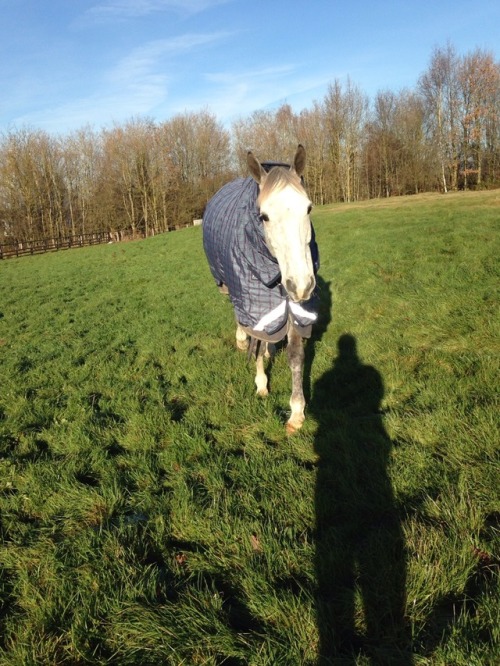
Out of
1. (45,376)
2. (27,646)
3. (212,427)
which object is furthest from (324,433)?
(45,376)

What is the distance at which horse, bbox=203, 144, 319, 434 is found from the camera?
3262 mm

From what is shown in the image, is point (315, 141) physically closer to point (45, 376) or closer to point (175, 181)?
point (175, 181)

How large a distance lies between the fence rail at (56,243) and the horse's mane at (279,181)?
4098 centimetres

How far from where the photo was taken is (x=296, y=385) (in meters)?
4.18

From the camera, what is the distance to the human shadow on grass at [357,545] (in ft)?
6.21

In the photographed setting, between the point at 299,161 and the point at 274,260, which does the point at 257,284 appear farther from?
the point at 299,161

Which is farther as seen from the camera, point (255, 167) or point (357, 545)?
point (255, 167)

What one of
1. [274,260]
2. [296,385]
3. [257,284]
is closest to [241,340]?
[257,284]

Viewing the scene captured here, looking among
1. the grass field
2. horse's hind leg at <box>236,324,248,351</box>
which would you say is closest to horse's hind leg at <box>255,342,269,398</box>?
the grass field

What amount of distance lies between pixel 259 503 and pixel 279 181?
2574mm

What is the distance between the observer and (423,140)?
47688mm

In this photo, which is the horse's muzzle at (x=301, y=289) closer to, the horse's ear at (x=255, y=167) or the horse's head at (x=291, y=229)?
the horse's head at (x=291, y=229)

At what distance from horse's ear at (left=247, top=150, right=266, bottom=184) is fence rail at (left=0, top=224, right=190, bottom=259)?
4081cm

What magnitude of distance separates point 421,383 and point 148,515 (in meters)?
3.10
